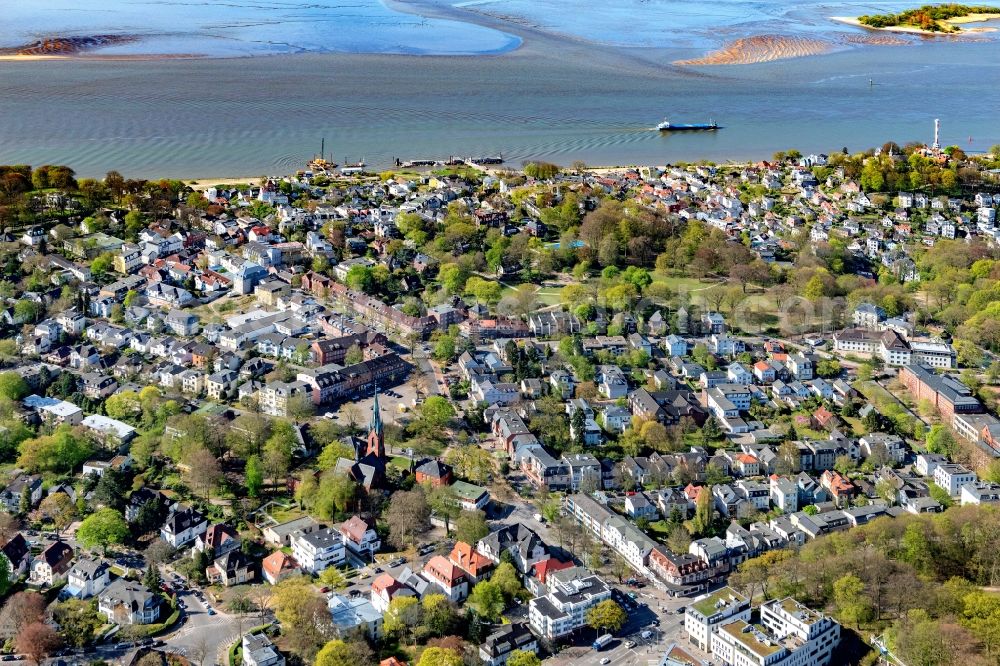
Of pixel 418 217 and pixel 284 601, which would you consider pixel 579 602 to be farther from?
pixel 418 217

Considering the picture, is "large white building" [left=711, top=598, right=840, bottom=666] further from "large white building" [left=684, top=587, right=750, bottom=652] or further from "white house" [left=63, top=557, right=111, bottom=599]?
"white house" [left=63, top=557, right=111, bottom=599]

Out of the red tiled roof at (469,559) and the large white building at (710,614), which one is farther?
the red tiled roof at (469,559)

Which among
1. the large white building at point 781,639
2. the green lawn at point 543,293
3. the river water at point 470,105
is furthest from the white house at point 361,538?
the river water at point 470,105

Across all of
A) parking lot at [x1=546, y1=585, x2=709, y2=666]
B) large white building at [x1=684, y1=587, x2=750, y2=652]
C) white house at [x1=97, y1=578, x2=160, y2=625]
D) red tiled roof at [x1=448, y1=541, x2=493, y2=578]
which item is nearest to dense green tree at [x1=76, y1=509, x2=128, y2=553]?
white house at [x1=97, y1=578, x2=160, y2=625]

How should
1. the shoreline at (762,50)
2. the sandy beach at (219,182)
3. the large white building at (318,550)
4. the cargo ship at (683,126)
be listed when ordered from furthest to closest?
the shoreline at (762,50) < the cargo ship at (683,126) < the sandy beach at (219,182) < the large white building at (318,550)

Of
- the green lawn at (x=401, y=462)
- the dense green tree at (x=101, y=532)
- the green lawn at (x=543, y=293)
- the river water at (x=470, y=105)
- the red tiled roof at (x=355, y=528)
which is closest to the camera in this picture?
the dense green tree at (x=101, y=532)

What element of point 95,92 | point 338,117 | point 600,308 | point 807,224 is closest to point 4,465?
point 600,308

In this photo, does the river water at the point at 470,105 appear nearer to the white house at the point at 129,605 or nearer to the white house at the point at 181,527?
the white house at the point at 181,527
